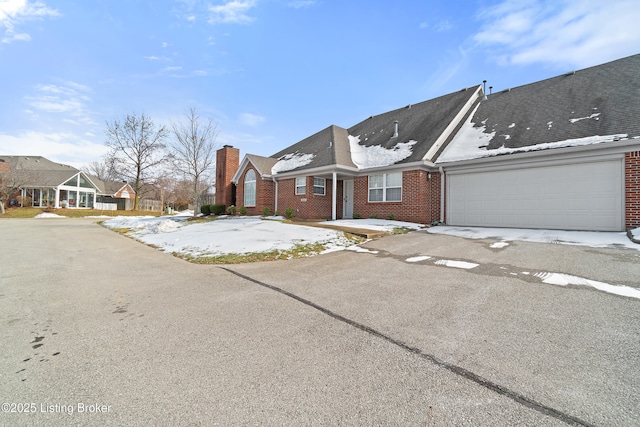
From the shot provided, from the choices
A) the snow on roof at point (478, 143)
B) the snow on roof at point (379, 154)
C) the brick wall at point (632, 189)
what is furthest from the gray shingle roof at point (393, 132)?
the brick wall at point (632, 189)

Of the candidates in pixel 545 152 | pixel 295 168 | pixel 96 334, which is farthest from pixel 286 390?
pixel 295 168

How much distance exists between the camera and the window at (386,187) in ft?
44.5

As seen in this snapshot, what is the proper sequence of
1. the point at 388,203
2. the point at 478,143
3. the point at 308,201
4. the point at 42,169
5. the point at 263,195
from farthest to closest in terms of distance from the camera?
the point at 42,169, the point at 263,195, the point at 308,201, the point at 388,203, the point at 478,143

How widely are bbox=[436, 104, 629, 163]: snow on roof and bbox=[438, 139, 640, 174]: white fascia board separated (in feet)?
0.64

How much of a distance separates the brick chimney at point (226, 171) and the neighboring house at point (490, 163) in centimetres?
262

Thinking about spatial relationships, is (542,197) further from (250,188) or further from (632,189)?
(250,188)

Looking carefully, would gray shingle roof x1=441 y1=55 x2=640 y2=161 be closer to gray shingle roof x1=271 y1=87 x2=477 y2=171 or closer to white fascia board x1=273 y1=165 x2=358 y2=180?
gray shingle roof x1=271 y1=87 x2=477 y2=171

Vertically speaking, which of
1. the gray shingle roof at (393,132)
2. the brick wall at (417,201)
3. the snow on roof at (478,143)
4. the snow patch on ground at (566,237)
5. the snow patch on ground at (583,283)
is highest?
the gray shingle roof at (393,132)

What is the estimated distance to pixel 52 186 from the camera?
37188 mm

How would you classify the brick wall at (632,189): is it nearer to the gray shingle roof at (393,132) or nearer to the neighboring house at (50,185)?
the gray shingle roof at (393,132)

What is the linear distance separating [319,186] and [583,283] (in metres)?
12.7

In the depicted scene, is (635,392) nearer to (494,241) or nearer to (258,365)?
A: (258,365)

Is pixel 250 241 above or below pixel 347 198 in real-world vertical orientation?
below

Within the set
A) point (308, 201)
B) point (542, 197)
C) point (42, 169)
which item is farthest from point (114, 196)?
point (542, 197)
